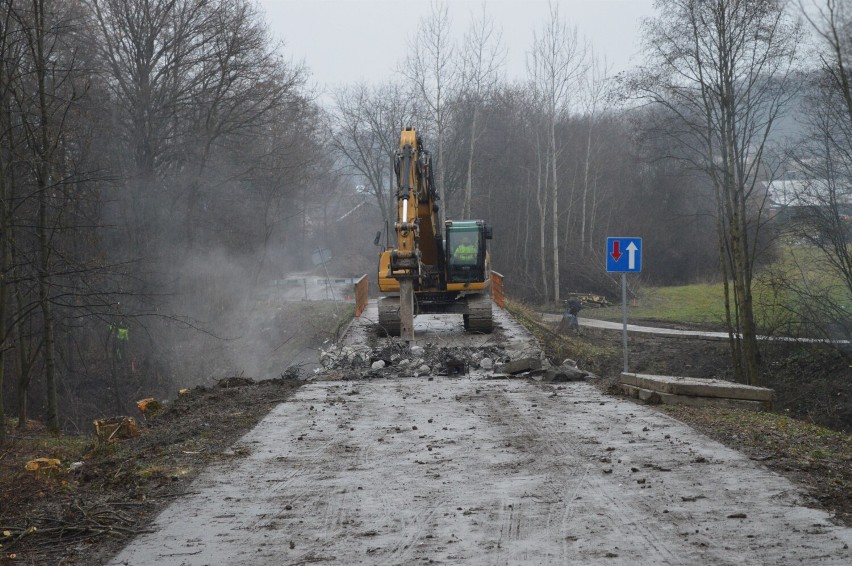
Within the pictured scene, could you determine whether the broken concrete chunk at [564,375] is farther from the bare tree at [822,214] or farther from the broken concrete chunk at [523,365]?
the bare tree at [822,214]

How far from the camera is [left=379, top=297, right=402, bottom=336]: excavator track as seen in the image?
2466cm

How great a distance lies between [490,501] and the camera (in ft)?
24.5

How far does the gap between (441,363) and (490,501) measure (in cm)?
1201

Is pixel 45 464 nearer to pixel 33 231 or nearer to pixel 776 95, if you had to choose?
pixel 33 231

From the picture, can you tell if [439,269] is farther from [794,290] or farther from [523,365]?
[794,290]

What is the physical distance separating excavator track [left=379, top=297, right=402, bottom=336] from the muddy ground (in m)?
9.23

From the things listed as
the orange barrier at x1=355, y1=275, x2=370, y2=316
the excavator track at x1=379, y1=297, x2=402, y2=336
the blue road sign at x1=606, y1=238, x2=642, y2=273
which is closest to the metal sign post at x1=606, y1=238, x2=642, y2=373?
the blue road sign at x1=606, y1=238, x2=642, y2=273

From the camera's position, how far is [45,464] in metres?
9.88

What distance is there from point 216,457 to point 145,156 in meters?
25.6

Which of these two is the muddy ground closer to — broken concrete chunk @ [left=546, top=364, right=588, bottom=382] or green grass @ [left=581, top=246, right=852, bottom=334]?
broken concrete chunk @ [left=546, top=364, right=588, bottom=382]

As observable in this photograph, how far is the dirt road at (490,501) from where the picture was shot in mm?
6062

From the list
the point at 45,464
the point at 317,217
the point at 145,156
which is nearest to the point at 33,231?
the point at 45,464

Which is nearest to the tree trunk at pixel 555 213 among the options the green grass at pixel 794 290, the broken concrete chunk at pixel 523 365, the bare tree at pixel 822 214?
the green grass at pixel 794 290

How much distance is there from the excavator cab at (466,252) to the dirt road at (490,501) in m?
12.5
